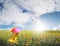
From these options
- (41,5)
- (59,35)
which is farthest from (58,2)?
(59,35)

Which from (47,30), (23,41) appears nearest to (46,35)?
(47,30)

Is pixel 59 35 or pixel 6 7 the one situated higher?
pixel 6 7

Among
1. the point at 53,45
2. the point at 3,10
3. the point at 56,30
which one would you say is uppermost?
the point at 3,10

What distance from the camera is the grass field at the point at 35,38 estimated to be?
9.45 feet

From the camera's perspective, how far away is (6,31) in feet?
9.64

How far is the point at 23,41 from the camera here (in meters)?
2.89

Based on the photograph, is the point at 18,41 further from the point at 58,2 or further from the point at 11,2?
the point at 58,2

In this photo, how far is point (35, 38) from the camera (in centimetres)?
289

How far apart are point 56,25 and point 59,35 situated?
0.46ft

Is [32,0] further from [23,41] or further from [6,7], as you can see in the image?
[23,41]

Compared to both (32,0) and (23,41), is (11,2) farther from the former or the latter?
(23,41)

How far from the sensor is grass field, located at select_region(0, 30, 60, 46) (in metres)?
2.88

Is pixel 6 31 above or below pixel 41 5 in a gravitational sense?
below

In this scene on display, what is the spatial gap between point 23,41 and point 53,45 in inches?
15.8
